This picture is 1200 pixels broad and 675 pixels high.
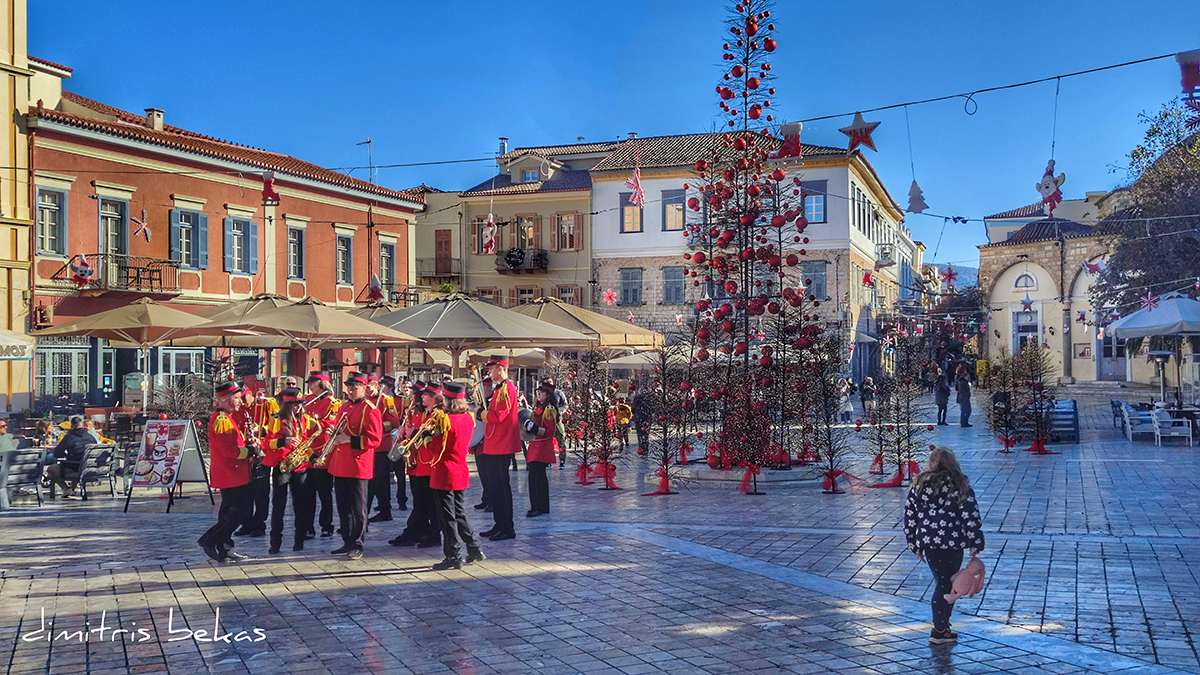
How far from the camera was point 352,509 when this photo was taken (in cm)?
945

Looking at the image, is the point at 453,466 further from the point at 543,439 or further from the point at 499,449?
the point at 543,439

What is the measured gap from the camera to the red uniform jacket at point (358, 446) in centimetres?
948

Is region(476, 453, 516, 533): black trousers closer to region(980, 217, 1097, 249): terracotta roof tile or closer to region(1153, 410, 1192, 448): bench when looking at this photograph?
region(1153, 410, 1192, 448): bench

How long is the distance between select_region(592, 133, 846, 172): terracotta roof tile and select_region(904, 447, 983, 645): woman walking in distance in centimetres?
3724

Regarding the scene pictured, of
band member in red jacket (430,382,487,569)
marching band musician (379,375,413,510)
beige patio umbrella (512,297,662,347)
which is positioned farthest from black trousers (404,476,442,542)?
beige patio umbrella (512,297,662,347)

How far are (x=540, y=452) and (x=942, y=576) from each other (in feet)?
20.4

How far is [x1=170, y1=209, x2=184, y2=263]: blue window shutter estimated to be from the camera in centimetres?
3000

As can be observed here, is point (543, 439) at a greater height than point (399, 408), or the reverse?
point (399, 408)

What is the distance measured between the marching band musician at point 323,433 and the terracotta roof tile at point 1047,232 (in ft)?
153

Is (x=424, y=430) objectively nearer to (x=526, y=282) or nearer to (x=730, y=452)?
(x=730, y=452)

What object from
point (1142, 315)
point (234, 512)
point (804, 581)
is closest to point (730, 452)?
point (804, 581)

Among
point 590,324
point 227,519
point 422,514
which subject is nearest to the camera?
point 227,519

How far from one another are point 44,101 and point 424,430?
26178mm

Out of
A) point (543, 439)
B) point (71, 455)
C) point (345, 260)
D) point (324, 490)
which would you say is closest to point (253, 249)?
point (345, 260)
